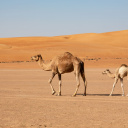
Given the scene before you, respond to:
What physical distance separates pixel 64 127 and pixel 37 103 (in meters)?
3.64

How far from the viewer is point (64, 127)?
7289 mm

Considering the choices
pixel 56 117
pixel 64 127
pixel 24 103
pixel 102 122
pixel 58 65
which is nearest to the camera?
pixel 64 127

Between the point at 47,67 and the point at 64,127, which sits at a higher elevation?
the point at 47,67

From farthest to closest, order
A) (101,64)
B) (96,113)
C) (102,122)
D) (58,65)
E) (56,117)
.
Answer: (101,64) < (58,65) < (96,113) < (56,117) < (102,122)

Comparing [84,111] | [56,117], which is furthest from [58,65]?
[56,117]

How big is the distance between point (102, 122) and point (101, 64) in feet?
100

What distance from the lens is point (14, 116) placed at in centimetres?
851

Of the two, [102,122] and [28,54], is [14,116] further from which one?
[28,54]

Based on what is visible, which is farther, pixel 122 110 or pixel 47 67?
pixel 47 67

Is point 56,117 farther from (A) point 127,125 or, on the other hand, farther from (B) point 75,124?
(A) point 127,125

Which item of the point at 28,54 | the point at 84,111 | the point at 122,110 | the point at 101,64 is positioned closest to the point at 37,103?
the point at 84,111

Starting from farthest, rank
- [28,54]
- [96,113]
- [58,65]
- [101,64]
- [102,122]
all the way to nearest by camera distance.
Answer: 1. [28,54]
2. [101,64]
3. [58,65]
4. [96,113]
5. [102,122]

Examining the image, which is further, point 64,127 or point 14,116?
point 14,116

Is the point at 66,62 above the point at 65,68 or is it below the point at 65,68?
above
